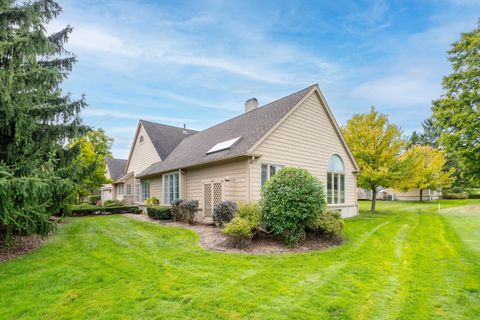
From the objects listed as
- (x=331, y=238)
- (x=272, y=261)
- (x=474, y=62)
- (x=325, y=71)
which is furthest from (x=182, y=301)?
(x=325, y=71)

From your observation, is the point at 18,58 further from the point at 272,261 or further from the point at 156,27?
the point at 272,261

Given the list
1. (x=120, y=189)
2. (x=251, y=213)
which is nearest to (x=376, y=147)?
(x=251, y=213)

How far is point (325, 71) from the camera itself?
52.2 ft

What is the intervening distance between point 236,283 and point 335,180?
1135 centimetres

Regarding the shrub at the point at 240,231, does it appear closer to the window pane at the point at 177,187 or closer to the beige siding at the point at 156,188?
the window pane at the point at 177,187

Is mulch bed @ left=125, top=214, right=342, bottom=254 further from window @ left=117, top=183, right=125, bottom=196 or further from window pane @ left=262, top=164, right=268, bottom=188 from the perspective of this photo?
window @ left=117, top=183, right=125, bottom=196

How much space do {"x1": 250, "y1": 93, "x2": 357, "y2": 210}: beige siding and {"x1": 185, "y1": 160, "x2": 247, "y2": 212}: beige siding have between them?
52 centimetres

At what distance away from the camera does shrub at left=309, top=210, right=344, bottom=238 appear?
27.6ft

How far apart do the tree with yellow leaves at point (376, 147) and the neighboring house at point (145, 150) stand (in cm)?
1384

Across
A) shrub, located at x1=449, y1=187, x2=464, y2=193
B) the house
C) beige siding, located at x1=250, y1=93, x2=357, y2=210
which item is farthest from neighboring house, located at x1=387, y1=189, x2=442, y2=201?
beige siding, located at x1=250, y1=93, x2=357, y2=210

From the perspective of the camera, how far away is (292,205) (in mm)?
7938

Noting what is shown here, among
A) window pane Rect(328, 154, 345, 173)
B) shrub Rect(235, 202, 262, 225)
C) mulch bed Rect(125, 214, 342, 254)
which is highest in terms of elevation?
window pane Rect(328, 154, 345, 173)

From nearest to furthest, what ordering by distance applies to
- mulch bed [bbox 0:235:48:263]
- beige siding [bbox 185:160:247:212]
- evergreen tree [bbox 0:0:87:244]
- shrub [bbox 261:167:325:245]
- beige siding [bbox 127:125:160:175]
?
evergreen tree [bbox 0:0:87:244] → mulch bed [bbox 0:235:48:263] → shrub [bbox 261:167:325:245] → beige siding [bbox 185:160:247:212] → beige siding [bbox 127:125:160:175]

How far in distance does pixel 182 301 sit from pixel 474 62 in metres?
10.6
